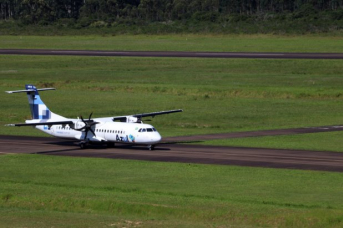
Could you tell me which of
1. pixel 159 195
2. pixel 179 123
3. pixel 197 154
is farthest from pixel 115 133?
pixel 159 195

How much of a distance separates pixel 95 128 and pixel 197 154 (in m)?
10.5

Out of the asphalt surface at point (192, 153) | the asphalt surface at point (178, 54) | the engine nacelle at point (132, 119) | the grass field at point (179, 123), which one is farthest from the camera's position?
the asphalt surface at point (178, 54)

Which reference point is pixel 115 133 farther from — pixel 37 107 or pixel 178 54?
pixel 178 54

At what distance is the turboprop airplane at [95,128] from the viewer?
6378 centimetres

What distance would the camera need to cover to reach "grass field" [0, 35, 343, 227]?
4028 centimetres

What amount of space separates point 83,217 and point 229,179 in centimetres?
1538

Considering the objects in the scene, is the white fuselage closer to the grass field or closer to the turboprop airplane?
the turboprop airplane

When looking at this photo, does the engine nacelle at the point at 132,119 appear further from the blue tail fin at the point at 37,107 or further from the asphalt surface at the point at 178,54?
the asphalt surface at the point at 178,54

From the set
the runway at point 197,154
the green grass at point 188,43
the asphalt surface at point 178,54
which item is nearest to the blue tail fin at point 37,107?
the runway at point 197,154

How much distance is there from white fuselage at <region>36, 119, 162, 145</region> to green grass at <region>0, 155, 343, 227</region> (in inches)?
203

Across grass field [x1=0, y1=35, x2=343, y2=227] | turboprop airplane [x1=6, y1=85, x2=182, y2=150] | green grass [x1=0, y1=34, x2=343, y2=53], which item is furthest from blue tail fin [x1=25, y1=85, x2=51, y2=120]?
green grass [x1=0, y1=34, x2=343, y2=53]

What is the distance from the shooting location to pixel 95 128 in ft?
Answer: 220

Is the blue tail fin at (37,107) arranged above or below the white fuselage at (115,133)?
above

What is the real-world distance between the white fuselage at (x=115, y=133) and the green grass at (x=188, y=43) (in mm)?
79610
